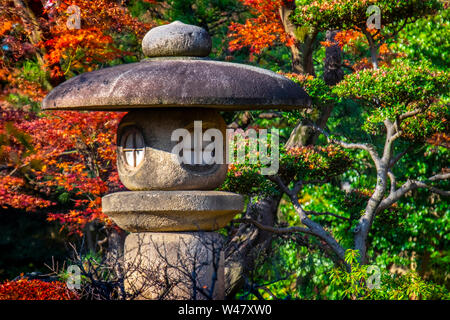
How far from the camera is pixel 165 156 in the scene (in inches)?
263

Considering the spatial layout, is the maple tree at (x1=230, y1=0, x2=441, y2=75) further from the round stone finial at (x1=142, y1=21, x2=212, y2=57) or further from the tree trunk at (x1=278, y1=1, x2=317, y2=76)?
the round stone finial at (x1=142, y1=21, x2=212, y2=57)

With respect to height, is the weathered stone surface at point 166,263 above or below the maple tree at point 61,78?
below

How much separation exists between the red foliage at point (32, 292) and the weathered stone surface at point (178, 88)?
186 centimetres

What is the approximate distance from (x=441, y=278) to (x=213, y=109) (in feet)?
24.7

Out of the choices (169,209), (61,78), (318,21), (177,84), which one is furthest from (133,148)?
(61,78)

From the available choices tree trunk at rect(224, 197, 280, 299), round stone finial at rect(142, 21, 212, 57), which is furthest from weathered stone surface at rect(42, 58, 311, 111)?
tree trunk at rect(224, 197, 280, 299)

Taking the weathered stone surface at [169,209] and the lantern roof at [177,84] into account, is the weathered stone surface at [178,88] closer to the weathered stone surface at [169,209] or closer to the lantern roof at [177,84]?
the lantern roof at [177,84]

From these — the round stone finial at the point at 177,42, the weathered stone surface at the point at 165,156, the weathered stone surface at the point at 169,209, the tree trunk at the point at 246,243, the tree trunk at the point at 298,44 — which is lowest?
the tree trunk at the point at 246,243

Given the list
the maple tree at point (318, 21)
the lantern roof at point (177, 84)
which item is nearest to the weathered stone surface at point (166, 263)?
the lantern roof at point (177, 84)

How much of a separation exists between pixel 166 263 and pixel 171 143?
122cm

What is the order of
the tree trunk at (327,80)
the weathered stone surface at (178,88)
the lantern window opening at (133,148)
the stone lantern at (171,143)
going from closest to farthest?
the weathered stone surface at (178,88) → the stone lantern at (171,143) → the lantern window opening at (133,148) → the tree trunk at (327,80)

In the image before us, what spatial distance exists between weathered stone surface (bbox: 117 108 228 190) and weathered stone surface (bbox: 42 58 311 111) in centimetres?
47

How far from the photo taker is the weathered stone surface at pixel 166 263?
6422 millimetres
